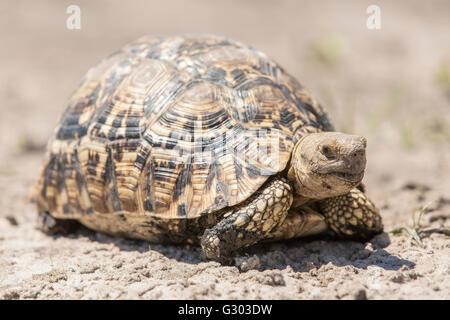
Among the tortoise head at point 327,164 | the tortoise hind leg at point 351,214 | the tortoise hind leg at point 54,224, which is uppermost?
the tortoise head at point 327,164

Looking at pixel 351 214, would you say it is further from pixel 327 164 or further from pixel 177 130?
pixel 177 130

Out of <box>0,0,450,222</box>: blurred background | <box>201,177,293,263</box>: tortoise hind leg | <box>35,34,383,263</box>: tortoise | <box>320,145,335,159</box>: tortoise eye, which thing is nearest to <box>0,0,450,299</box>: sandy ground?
<box>0,0,450,222</box>: blurred background

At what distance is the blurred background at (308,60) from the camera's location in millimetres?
6520

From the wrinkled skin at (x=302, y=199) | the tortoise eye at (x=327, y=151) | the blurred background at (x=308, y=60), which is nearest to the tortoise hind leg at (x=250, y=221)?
the wrinkled skin at (x=302, y=199)

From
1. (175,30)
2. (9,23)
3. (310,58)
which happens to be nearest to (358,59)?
(310,58)

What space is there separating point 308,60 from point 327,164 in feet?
21.8

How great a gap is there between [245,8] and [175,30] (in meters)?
A: 3.26

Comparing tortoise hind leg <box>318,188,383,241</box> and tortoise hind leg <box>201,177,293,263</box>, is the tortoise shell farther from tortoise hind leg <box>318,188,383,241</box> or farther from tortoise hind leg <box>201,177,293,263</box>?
tortoise hind leg <box>318,188,383,241</box>

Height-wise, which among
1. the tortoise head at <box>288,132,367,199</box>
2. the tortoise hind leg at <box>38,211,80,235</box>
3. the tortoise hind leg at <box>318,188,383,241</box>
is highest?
the tortoise head at <box>288,132,367,199</box>

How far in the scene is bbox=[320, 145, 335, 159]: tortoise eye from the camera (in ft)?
11.0

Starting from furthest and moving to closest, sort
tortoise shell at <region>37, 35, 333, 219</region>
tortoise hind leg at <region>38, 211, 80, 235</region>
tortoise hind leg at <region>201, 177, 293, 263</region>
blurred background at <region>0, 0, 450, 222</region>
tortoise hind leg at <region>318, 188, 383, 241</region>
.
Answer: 1. blurred background at <region>0, 0, 450, 222</region>
2. tortoise hind leg at <region>38, 211, 80, 235</region>
3. tortoise hind leg at <region>318, 188, 383, 241</region>
4. tortoise shell at <region>37, 35, 333, 219</region>
5. tortoise hind leg at <region>201, 177, 293, 263</region>

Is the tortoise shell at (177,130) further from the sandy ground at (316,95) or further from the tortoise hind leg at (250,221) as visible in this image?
the sandy ground at (316,95)

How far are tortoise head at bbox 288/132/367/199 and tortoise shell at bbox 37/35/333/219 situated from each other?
14 cm

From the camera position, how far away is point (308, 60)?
964cm
